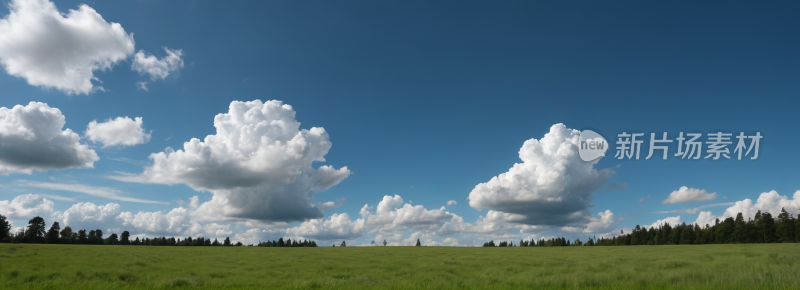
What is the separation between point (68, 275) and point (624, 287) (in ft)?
110

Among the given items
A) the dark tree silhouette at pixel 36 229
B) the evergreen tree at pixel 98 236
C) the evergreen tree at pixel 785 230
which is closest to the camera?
the evergreen tree at pixel 785 230

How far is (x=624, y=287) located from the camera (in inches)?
532

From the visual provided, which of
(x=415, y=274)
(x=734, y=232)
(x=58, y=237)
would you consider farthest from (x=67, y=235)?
(x=734, y=232)

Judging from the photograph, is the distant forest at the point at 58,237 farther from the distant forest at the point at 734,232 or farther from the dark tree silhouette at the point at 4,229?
the distant forest at the point at 734,232

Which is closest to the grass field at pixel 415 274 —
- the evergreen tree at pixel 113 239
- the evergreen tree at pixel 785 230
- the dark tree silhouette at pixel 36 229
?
the evergreen tree at pixel 785 230

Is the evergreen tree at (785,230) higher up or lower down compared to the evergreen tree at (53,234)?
higher up

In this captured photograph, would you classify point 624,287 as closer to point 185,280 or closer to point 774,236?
point 185,280

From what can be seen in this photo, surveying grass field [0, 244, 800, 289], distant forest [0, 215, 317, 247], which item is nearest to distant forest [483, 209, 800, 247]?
grass field [0, 244, 800, 289]

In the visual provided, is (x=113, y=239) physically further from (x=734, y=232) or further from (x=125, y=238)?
(x=734, y=232)

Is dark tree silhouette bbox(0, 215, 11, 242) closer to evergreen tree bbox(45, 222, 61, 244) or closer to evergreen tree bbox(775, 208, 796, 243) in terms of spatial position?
evergreen tree bbox(45, 222, 61, 244)

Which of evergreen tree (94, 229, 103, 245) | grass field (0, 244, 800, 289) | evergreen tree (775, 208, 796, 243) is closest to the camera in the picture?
grass field (0, 244, 800, 289)

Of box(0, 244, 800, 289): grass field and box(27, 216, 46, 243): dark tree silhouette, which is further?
box(27, 216, 46, 243): dark tree silhouette

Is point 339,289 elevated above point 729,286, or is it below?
below

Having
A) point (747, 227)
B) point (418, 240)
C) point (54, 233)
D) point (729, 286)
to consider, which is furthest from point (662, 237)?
point (54, 233)
